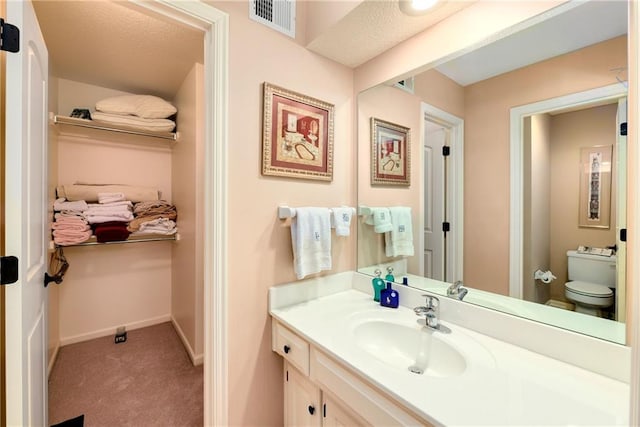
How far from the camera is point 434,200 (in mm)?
1390

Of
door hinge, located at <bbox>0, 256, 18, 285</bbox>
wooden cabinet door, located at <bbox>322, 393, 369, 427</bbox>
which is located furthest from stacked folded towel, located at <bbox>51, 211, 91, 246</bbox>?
wooden cabinet door, located at <bbox>322, 393, 369, 427</bbox>

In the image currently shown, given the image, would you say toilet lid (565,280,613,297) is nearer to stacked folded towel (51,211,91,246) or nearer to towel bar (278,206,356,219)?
towel bar (278,206,356,219)

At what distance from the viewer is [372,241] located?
161 cm

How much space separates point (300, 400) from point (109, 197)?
2.22 meters

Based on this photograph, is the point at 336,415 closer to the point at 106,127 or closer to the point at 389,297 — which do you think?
the point at 389,297

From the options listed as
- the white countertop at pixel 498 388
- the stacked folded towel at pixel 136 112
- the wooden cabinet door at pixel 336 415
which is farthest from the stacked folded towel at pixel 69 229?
the wooden cabinet door at pixel 336 415

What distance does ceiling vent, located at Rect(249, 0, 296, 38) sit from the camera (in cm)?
125

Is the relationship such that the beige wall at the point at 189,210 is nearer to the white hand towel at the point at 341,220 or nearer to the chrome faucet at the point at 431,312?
the white hand towel at the point at 341,220

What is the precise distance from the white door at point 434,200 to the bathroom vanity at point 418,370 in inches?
7.4

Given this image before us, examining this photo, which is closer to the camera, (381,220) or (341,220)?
(341,220)

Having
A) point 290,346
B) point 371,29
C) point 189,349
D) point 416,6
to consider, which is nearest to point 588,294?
point 290,346

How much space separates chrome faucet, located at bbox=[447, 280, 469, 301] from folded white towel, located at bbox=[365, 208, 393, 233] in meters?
0.45

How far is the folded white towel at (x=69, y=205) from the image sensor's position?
2.05m

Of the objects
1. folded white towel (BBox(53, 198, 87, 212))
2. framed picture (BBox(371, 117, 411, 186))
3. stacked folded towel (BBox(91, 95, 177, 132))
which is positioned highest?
stacked folded towel (BBox(91, 95, 177, 132))
